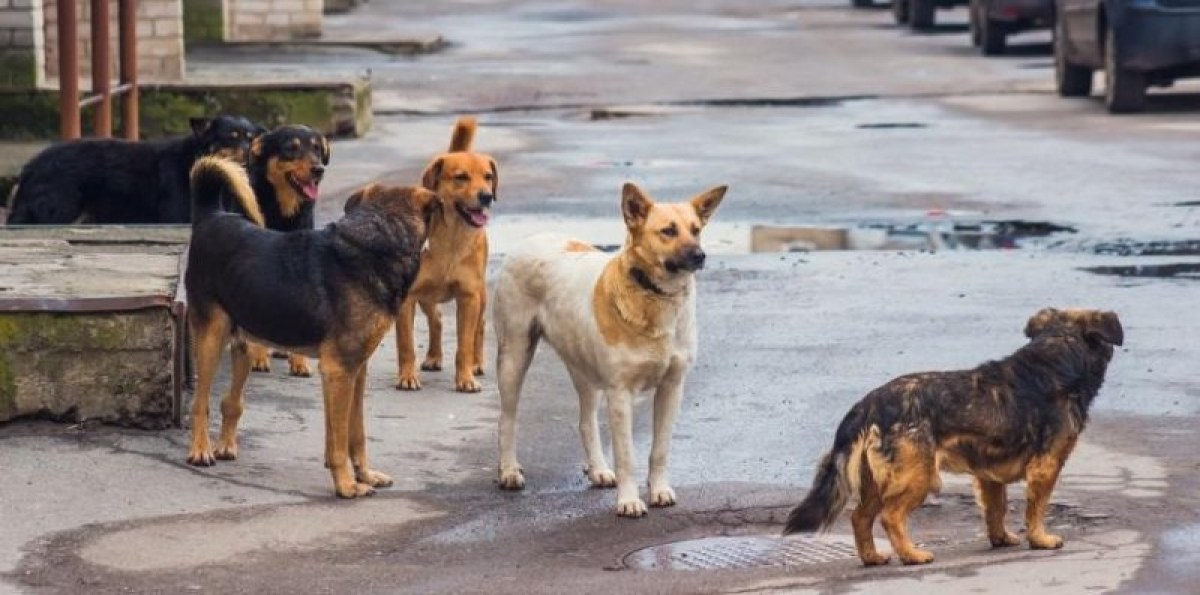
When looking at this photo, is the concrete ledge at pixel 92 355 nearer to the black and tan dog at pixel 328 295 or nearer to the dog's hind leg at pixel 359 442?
the black and tan dog at pixel 328 295

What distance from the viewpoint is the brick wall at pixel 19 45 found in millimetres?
18422

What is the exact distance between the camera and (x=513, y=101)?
25.8m

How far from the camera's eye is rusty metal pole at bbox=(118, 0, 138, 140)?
17.5m

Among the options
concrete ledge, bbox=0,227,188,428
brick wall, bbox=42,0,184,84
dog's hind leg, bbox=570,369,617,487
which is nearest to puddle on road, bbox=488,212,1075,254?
concrete ledge, bbox=0,227,188,428

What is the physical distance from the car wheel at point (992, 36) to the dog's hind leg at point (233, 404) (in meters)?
22.7

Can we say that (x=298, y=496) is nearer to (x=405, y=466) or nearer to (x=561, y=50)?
(x=405, y=466)

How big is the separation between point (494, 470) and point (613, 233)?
6.03 metres

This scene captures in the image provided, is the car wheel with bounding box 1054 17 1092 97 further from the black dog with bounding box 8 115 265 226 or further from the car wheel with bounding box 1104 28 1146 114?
the black dog with bounding box 8 115 265 226

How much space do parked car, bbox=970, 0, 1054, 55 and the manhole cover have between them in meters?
23.2

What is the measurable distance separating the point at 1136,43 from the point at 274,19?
46.6 ft

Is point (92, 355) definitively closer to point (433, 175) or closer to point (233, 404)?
point (233, 404)

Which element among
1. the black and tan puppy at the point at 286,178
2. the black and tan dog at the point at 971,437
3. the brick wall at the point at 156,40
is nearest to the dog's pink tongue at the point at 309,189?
the black and tan puppy at the point at 286,178

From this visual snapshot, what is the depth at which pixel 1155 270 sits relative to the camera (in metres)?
13.4

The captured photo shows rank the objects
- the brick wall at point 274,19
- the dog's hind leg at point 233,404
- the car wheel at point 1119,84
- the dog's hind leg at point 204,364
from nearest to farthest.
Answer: the dog's hind leg at point 204,364
the dog's hind leg at point 233,404
the car wheel at point 1119,84
the brick wall at point 274,19
